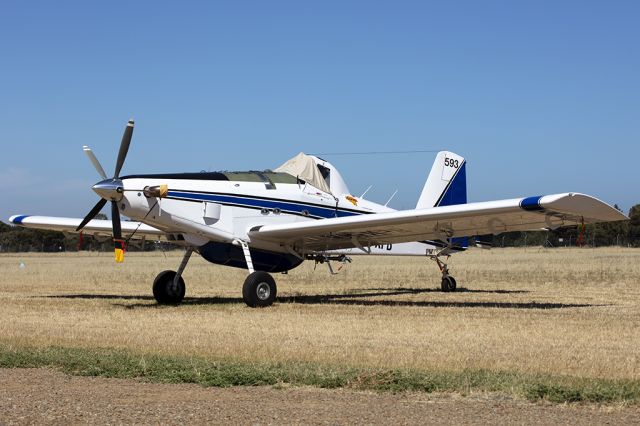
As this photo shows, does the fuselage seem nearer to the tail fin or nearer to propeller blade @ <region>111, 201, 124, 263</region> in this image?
propeller blade @ <region>111, 201, 124, 263</region>

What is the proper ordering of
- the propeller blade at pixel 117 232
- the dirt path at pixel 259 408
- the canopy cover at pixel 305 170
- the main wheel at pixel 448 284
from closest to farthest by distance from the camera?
the dirt path at pixel 259 408, the propeller blade at pixel 117 232, the canopy cover at pixel 305 170, the main wheel at pixel 448 284

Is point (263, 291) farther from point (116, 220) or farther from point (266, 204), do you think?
point (116, 220)

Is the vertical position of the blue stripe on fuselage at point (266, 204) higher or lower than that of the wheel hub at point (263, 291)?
higher

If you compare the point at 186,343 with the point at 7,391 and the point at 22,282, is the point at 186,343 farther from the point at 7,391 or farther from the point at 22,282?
the point at 22,282

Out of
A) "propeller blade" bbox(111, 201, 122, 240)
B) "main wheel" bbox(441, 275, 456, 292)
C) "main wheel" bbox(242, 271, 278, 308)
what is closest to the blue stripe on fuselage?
"propeller blade" bbox(111, 201, 122, 240)

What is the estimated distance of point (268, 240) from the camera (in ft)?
57.9

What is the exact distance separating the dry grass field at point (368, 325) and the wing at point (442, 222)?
130 cm

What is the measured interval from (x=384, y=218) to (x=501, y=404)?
9.50 meters

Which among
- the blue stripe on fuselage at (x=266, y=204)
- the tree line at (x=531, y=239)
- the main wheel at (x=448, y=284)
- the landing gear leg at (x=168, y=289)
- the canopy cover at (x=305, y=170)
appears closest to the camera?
the blue stripe on fuselage at (x=266, y=204)

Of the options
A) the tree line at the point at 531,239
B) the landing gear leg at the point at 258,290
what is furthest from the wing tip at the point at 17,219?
the tree line at the point at 531,239

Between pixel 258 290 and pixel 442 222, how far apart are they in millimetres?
3673

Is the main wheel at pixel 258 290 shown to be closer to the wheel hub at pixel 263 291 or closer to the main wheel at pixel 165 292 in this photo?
the wheel hub at pixel 263 291

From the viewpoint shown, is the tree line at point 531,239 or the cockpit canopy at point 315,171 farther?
the tree line at point 531,239

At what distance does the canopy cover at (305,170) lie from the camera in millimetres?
18531
